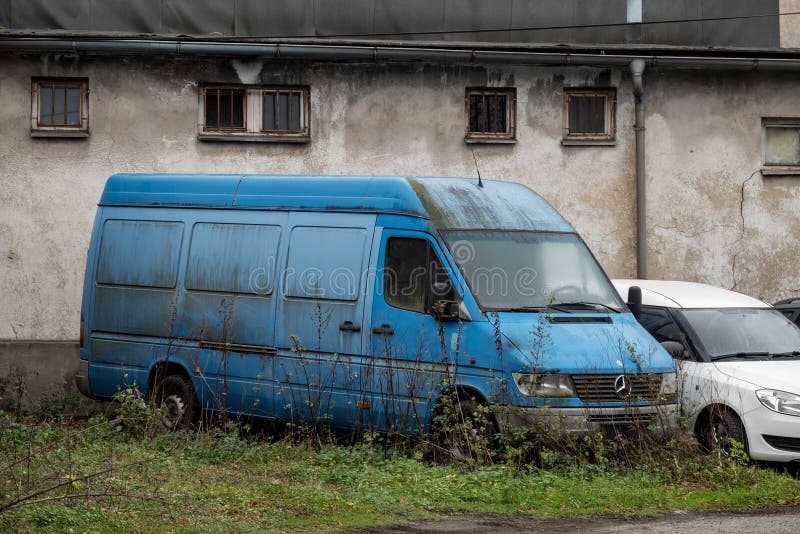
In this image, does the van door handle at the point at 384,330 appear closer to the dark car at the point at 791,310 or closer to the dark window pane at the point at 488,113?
the dark car at the point at 791,310

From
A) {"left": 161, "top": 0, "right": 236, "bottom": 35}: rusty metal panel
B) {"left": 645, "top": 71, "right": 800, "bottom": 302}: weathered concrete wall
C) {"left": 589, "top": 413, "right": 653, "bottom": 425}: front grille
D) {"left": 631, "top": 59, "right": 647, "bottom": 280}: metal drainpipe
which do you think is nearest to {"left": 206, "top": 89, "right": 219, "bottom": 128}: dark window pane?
{"left": 161, "top": 0, "right": 236, "bottom": 35}: rusty metal panel

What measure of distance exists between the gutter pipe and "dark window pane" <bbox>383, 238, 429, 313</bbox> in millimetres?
6023

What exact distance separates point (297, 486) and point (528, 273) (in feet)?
10.4

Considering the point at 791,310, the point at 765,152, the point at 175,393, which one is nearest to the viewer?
the point at 175,393

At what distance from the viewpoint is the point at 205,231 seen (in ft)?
41.3

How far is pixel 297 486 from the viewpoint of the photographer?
8.88 m

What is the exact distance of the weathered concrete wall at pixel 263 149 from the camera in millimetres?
16750

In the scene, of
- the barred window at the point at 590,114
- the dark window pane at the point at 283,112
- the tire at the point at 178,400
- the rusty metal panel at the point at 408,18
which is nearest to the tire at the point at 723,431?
the tire at the point at 178,400

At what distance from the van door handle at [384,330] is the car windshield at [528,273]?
0.84 metres

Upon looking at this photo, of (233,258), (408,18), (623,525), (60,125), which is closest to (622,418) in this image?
(623,525)

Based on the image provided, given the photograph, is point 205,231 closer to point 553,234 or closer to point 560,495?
point 553,234

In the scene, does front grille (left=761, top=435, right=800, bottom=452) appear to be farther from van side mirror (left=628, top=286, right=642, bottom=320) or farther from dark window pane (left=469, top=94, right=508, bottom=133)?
dark window pane (left=469, top=94, right=508, bottom=133)

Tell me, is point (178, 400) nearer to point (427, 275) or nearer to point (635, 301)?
point (427, 275)

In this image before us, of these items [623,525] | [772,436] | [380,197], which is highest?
[380,197]
